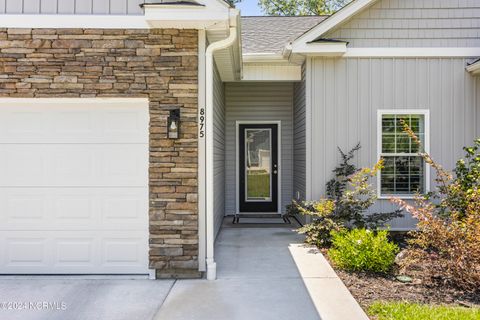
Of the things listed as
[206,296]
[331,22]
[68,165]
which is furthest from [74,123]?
[331,22]

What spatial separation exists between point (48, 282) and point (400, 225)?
5.75 m

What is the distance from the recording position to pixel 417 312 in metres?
3.77

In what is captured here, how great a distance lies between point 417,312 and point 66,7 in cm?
507

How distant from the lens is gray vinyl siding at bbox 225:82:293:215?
30.8ft

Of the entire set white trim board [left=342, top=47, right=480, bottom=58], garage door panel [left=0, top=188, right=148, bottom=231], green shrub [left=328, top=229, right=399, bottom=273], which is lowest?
green shrub [left=328, top=229, right=399, bottom=273]

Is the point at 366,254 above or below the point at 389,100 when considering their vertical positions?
below

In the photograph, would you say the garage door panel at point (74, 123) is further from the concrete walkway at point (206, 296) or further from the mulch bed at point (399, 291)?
the mulch bed at point (399, 291)

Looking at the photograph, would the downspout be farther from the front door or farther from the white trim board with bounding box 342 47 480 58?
the front door

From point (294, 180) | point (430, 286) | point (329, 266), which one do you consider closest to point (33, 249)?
point (329, 266)

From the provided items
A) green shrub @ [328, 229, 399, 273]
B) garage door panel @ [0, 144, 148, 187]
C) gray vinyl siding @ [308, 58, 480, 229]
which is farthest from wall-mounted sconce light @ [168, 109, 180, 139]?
gray vinyl siding @ [308, 58, 480, 229]

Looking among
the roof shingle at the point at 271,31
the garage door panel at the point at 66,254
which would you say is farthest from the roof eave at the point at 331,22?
the garage door panel at the point at 66,254

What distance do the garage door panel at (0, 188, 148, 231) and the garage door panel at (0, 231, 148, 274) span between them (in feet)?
0.42

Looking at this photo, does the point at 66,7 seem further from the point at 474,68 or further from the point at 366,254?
the point at 474,68

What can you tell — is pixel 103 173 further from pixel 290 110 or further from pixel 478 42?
pixel 478 42
